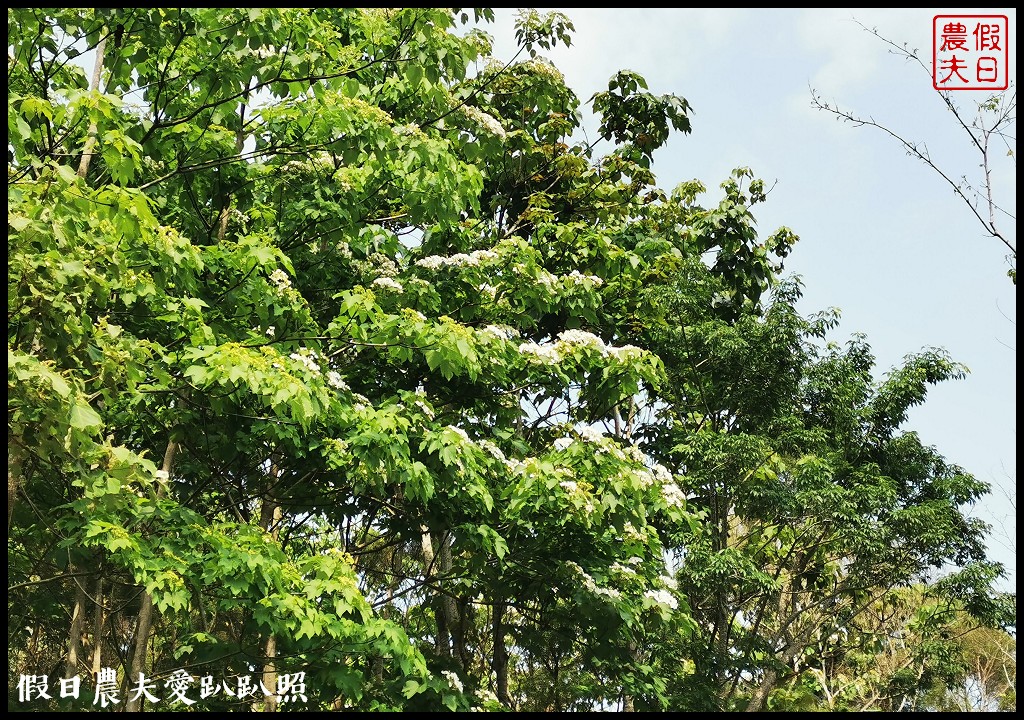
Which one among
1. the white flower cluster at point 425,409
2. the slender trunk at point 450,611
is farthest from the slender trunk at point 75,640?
the white flower cluster at point 425,409

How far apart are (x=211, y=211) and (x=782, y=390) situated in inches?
253

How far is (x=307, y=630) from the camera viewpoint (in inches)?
257

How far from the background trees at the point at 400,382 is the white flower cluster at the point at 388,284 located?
0.17 meters

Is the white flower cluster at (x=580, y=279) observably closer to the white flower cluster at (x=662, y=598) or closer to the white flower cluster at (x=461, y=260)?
the white flower cluster at (x=461, y=260)

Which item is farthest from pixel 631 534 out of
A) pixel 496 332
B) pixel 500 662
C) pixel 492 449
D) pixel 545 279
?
pixel 500 662

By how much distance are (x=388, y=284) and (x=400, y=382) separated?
1.22 m

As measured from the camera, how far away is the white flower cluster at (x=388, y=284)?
27.8ft

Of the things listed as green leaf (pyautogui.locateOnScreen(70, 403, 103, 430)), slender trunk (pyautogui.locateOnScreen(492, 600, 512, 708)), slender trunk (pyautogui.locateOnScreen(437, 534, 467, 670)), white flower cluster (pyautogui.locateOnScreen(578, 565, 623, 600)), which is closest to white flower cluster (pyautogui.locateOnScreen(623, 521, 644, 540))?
white flower cluster (pyautogui.locateOnScreen(578, 565, 623, 600))

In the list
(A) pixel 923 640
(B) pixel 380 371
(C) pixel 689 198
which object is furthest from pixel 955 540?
(B) pixel 380 371

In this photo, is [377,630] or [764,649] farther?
[764,649]

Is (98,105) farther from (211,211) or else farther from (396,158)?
(211,211)

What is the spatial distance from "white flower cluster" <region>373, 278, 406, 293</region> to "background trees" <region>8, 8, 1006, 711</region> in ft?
0.54

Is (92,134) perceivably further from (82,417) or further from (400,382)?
(400,382)

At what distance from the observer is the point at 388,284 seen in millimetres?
8484
